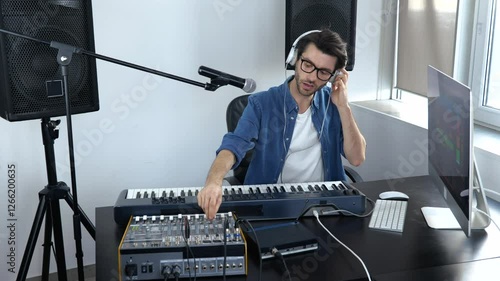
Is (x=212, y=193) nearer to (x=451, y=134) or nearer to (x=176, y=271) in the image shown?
(x=176, y=271)

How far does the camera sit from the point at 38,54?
2250 mm

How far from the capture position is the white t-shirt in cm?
251

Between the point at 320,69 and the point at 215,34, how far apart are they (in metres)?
1.00

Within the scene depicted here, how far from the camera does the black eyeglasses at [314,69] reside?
2275mm

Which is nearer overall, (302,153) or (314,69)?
(314,69)

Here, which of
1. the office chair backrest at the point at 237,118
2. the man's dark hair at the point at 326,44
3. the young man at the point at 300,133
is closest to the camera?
the man's dark hair at the point at 326,44

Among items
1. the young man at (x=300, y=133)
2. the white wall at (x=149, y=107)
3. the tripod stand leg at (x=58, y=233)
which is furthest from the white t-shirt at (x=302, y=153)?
the tripod stand leg at (x=58, y=233)

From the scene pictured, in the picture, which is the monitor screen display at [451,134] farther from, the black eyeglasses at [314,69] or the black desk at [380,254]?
the black eyeglasses at [314,69]

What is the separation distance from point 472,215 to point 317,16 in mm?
1488

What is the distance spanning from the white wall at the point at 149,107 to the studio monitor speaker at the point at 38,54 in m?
0.53

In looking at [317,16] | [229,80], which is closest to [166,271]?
[229,80]

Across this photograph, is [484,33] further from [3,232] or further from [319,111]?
[3,232]

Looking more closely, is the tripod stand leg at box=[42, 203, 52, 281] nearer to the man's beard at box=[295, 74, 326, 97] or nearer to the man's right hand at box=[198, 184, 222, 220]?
the man's right hand at box=[198, 184, 222, 220]

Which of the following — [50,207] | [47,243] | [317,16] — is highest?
[317,16]
